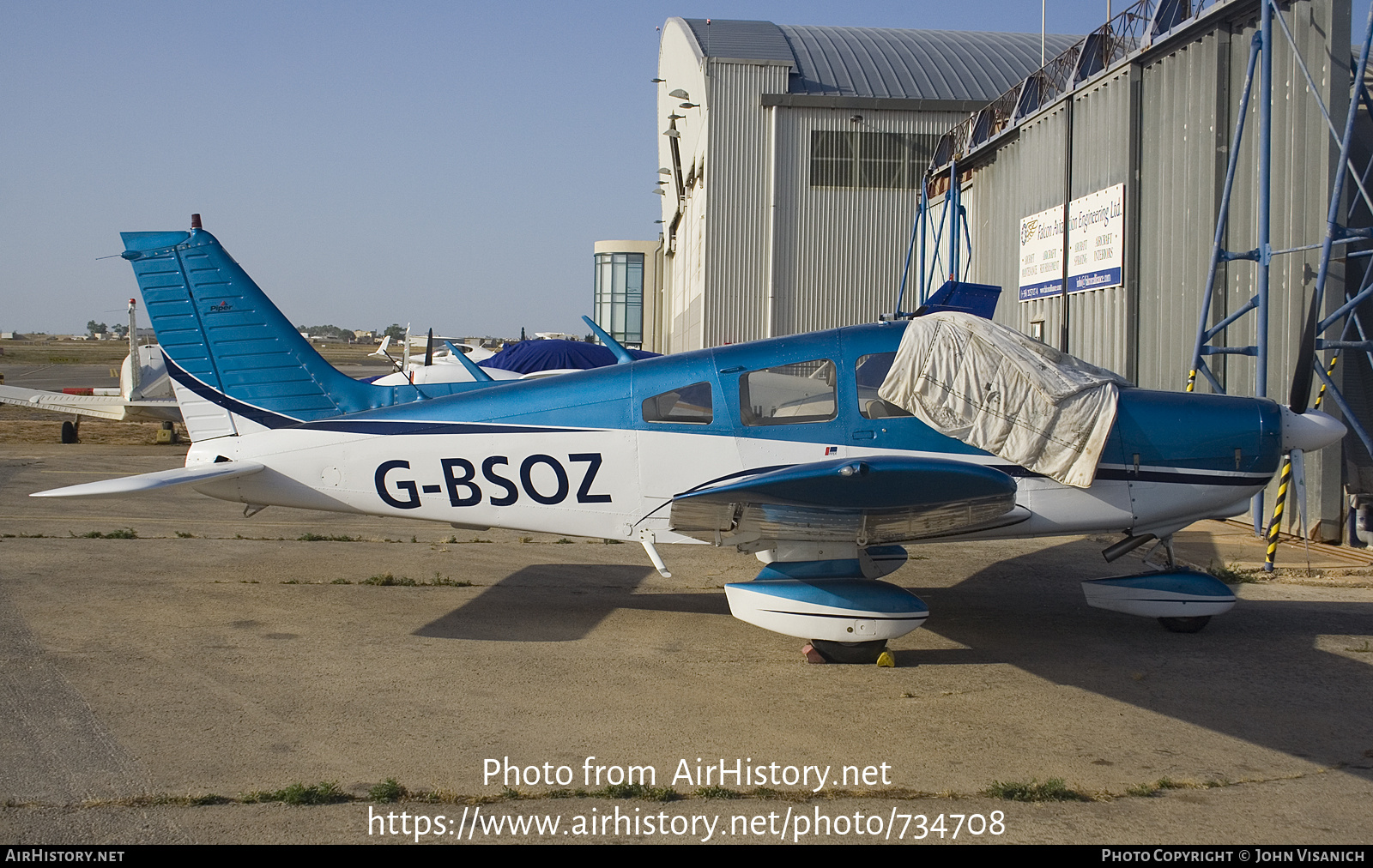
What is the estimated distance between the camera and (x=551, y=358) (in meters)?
22.6

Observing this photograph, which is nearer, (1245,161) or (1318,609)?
(1318,609)

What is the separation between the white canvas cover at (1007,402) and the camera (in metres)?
6.10

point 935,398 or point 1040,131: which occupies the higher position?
point 1040,131

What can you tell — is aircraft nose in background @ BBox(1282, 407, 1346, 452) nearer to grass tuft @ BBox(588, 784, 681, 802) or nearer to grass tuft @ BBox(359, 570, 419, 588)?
grass tuft @ BBox(588, 784, 681, 802)

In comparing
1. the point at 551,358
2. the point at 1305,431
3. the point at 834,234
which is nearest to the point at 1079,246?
the point at 1305,431

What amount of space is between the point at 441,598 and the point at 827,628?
10.6 feet

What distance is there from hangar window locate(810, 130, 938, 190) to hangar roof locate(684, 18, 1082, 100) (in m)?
1.18

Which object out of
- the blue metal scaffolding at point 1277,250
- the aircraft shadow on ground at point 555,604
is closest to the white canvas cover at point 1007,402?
the aircraft shadow on ground at point 555,604

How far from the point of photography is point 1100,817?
12.8 ft

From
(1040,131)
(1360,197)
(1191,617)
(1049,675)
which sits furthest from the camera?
(1040,131)

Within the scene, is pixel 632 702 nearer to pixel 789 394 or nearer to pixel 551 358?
pixel 789 394

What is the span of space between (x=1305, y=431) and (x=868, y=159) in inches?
821

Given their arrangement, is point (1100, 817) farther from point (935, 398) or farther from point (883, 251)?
Result: point (883, 251)

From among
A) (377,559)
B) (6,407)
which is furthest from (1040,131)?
(6,407)
